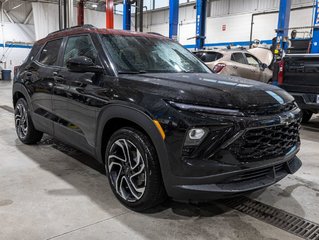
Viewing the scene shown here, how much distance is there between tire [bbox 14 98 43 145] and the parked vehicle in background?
15.5 ft

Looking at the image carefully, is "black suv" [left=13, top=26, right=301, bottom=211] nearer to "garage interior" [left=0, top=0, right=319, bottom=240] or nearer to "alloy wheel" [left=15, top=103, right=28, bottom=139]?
"garage interior" [left=0, top=0, right=319, bottom=240]

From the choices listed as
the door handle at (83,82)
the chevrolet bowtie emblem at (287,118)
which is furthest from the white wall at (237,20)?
the door handle at (83,82)

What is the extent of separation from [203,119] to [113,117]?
2.77 feet

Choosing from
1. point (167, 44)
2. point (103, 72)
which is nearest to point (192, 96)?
point (103, 72)

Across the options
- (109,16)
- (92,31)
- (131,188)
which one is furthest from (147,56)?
(109,16)

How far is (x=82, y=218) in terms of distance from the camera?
2471 millimetres

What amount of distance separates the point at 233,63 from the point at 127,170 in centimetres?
626

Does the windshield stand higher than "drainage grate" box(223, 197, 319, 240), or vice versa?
the windshield

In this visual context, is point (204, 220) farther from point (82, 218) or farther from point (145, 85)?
point (145, 85)

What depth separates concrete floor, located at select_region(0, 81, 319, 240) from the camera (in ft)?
7.50

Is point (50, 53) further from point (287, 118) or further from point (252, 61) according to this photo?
point (252, 61)

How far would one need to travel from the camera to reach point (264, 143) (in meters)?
2.28

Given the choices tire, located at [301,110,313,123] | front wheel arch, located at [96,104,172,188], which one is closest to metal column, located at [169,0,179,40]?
tire, located at [301,110,313,123]

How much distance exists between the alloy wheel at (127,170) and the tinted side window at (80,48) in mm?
865
